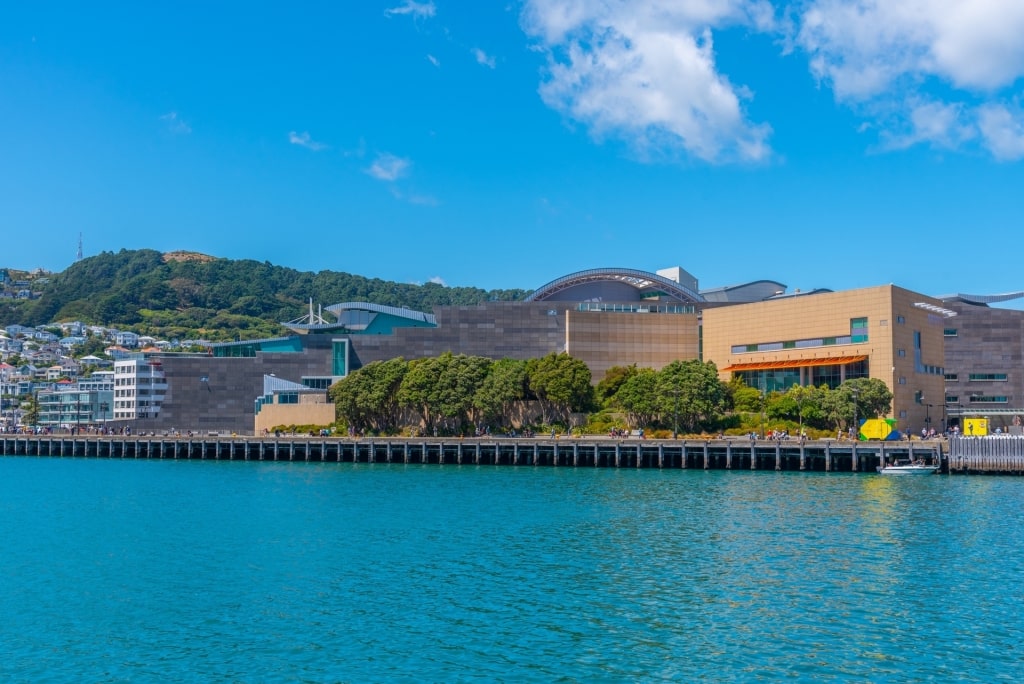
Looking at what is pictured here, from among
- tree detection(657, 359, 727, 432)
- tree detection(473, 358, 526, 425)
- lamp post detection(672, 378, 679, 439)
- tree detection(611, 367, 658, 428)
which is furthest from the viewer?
tree detection(473, 358, 526, 425)

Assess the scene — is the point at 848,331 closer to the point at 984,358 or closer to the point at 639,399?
the point at 639,399

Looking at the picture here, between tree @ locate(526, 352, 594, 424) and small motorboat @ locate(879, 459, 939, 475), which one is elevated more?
tree @ locate(526, 352, 594, 424)

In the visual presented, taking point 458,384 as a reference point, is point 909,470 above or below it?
below

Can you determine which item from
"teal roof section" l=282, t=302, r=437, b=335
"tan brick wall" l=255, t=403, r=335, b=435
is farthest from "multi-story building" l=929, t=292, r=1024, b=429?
"tan brick wall" l=255, t=403, r=335, b=435

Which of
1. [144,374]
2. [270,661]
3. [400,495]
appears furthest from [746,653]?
[144,374]

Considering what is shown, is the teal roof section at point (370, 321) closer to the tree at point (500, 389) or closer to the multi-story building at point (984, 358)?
the tree at point (500, 389)

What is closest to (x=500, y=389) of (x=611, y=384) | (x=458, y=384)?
(x=458, y=384)

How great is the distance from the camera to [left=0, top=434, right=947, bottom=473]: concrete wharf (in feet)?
298

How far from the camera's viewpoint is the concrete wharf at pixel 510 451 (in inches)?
3575

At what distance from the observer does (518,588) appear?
39.0 m

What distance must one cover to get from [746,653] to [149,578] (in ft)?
82.1

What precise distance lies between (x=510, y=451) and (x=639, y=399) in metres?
17.0

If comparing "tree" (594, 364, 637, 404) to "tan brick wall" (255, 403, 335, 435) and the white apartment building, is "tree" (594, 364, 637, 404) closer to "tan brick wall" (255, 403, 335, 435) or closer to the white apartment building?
"tan brick wall" (255, 403, 335, 435)

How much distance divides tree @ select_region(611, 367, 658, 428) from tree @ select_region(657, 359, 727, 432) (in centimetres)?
109
